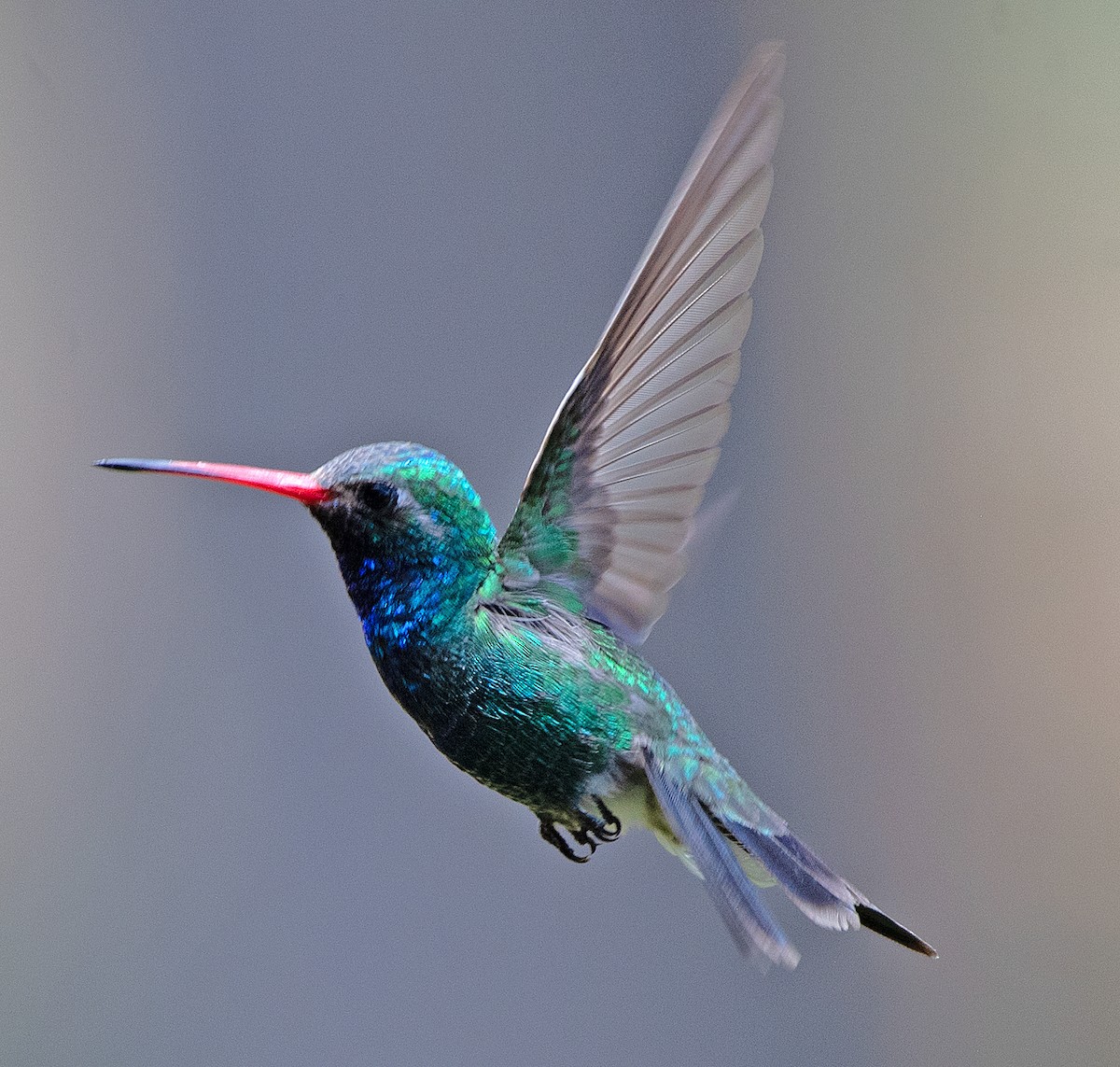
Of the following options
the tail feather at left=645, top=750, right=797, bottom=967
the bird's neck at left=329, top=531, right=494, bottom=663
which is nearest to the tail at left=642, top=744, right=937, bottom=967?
the tail feather at left=645, top=750, right=797, bottom=967

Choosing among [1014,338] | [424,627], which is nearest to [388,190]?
[1014,338]

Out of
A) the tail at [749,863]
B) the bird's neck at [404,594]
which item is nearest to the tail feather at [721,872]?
the tail at [749,863]

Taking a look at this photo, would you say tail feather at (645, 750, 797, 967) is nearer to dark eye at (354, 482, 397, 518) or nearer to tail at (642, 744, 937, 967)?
tail at (642, 744, 937, 967)

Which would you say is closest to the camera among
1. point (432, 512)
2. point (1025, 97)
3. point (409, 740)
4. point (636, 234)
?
point (432, 512)

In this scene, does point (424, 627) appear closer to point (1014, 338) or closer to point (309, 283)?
point (309, 283)

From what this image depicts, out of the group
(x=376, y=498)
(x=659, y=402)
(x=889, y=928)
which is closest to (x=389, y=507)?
(x=376, y=498)

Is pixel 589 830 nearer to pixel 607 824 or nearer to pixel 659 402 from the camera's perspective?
pixel 607 824
